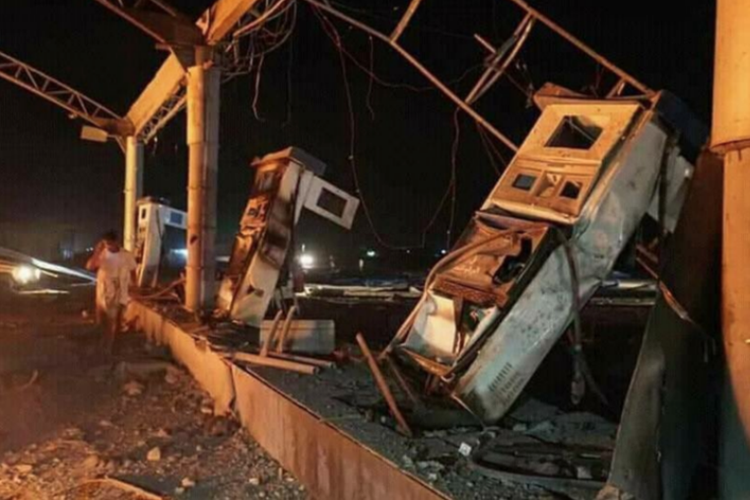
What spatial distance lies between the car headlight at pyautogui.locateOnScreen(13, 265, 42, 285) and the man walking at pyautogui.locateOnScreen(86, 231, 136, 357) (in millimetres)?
9606

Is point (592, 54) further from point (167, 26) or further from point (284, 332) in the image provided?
point (167, 26)

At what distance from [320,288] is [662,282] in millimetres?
18639

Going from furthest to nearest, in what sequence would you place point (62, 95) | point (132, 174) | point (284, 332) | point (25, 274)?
point (25, 274) → point (132, 174) → point (62, 95) → point (284, 332)

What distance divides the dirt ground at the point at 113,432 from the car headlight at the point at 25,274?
928cm

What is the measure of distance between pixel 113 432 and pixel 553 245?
15.7 ft

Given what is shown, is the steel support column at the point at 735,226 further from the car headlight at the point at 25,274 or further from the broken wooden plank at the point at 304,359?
the car headlight at the point at 25,274

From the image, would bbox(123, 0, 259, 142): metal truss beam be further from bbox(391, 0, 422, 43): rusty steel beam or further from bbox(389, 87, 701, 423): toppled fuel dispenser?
bbox(389, 87, 701, 423): toppled fuel dispenser

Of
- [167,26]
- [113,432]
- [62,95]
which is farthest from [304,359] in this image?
[62,95]

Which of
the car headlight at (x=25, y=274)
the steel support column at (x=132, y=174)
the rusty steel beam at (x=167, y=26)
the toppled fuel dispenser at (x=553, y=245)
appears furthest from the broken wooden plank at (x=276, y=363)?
the car headlight at (x=25, y=274)

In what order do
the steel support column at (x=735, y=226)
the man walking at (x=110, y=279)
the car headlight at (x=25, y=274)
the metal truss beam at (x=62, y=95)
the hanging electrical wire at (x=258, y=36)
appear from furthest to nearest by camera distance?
the car headlight at (x=25, y=274), the metal truss beam at (x=62, y=95), the hanging electrical wire at (x=258, y=36), the man walking at (x=110, y=279), the steel support column at (x=735, y=226)

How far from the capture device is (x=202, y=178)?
12.2 m

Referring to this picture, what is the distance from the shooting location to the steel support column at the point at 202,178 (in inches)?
481

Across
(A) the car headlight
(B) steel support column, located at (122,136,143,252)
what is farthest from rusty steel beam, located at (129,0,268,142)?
(A) the car headlight

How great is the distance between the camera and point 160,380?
984cm
